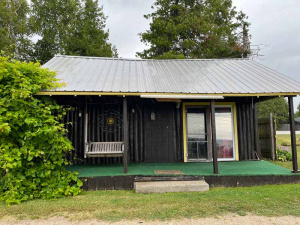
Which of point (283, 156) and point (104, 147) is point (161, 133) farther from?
point (283, 156)

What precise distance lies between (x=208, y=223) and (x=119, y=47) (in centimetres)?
2113

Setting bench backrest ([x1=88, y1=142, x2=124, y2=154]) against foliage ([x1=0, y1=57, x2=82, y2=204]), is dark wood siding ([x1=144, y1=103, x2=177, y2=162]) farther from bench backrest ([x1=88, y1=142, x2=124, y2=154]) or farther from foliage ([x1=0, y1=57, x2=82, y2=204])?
foliage ([x1=0, y1=57, x2=82, y2=204])

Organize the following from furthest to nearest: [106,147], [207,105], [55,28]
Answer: [55,28]
[207,105]
[106,147]

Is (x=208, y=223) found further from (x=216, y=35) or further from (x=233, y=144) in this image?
(x=216, y=35)

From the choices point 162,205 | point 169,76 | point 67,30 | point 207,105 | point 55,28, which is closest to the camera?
point 162,205

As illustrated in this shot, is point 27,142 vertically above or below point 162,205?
above

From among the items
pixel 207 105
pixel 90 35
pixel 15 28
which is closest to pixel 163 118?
pixel 207 105

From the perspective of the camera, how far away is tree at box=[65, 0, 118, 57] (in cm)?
1795

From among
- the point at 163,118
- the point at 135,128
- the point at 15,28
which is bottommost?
the point at 135,128

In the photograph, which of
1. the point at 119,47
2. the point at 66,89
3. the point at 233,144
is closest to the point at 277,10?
the point at 119,47

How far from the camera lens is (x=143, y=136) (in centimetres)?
729

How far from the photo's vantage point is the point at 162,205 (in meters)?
4.11

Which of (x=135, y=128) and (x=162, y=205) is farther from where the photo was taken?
(x=135, y=128)

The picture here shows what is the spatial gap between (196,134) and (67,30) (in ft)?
52.1
